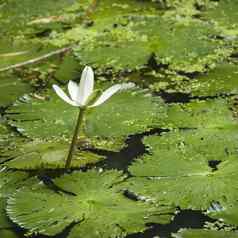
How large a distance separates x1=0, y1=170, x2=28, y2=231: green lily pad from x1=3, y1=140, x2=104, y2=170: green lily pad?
0.03 metres

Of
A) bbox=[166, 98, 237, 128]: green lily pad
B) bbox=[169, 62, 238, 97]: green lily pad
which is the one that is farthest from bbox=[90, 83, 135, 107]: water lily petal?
bbox=[169, 62, 238, 97]: green lily pad

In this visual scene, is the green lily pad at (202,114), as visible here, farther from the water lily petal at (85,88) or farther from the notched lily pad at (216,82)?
the water lily petal at (85,88)

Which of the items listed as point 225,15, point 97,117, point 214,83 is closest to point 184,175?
point 97,117

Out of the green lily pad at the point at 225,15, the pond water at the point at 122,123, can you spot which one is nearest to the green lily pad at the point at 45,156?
the pond water at the point at 122,123

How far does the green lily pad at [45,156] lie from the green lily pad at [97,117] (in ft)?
0.16

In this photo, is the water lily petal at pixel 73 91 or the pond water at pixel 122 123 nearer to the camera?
the pond water at pixel 122 123

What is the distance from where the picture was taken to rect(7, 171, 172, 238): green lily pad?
3.65ft

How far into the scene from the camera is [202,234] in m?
1.09

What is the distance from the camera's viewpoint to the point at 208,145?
4.53ft

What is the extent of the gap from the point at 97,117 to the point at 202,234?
53 cm

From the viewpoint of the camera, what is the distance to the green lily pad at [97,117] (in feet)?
4.84

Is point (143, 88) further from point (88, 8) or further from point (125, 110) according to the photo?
point (88, 8)

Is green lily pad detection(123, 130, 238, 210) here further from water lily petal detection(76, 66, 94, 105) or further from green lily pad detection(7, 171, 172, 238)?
water lily petal detection(76, 66, 94, 105)

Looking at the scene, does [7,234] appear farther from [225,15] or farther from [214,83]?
[225,15]
